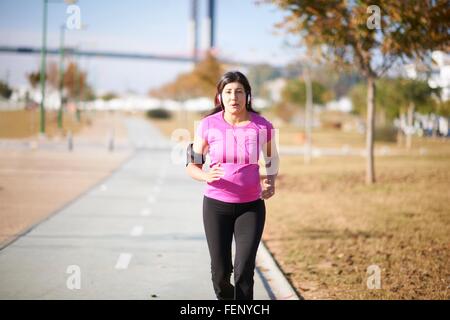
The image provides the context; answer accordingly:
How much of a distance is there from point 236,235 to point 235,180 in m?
0.42

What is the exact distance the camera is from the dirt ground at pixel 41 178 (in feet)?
30.5

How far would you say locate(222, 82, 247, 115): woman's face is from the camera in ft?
13.4

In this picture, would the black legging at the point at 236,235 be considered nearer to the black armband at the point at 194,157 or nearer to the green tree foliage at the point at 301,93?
the black armband at the point at 194,157

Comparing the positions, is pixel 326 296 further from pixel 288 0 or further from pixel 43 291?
pixel 288 0

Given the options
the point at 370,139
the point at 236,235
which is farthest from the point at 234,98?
the point at 370,139

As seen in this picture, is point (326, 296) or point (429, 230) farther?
point (429, 230)

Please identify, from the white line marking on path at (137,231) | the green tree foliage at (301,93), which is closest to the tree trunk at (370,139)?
the white line marking on path at (137,231)

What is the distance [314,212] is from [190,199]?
9.23 feet

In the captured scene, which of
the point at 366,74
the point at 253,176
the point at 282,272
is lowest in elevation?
the point at 282,272

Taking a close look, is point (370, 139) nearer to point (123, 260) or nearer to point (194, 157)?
point (123, 260)

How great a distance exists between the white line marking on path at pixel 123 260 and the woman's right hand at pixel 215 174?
2806 mm

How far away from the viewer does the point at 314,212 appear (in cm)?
1052

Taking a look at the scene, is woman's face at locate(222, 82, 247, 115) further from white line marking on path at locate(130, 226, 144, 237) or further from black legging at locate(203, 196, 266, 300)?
white line marking on path at locate(130, 226, 144, 237)
